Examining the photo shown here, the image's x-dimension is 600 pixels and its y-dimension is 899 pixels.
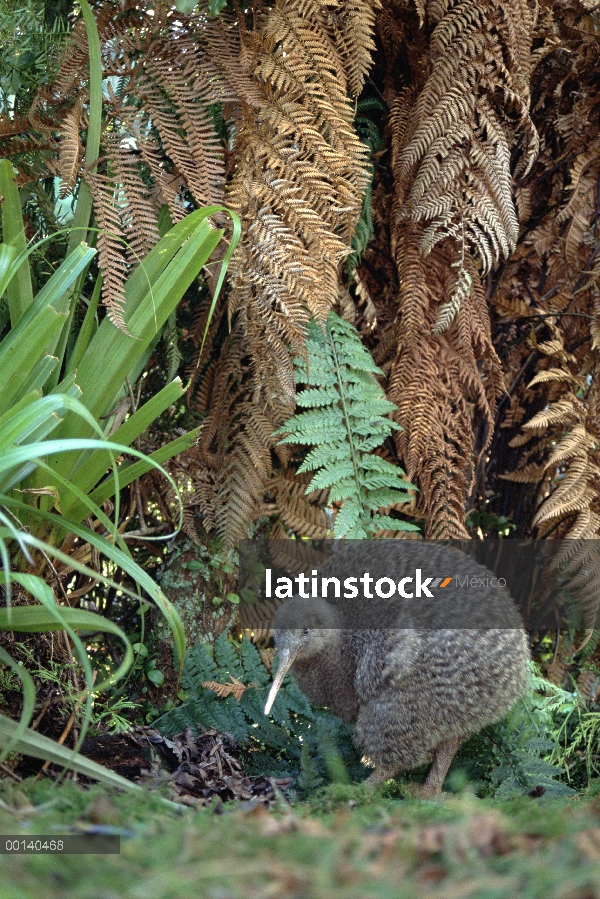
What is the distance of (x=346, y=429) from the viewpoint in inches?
113

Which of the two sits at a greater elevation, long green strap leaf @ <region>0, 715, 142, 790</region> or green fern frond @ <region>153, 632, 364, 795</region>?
long green strap leaf @ <region>0, 715, 142, 790</region>

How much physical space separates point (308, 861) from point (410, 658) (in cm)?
140

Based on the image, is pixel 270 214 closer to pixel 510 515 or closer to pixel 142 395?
pixel 142 395

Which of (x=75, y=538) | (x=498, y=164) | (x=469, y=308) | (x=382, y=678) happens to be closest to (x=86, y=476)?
(x=75, y=538)

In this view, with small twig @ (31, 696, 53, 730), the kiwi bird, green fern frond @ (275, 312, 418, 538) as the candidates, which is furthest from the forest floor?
green fern frond @ (275, 312, 418, 538)

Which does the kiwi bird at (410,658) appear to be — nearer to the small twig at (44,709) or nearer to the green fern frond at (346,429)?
the green fern frond at (346,429)

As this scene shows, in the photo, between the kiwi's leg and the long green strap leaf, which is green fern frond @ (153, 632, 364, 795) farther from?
the long green strap leaf

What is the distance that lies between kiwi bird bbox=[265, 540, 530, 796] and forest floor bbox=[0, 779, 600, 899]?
1.04m

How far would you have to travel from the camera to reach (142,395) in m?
2.85

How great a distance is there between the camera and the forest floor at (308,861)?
776mm

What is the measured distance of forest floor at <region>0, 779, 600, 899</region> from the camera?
0.78 meters

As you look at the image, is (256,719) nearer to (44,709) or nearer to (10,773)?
(44,709)

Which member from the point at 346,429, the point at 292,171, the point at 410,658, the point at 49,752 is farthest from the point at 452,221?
the point at 49,752

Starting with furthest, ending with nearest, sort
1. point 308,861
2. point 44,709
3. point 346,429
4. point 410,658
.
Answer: point 346,429 < point 410,658 < point 44,709 < point 308,861
